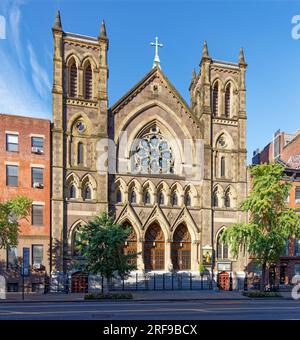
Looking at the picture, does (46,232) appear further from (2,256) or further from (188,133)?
(188,133)

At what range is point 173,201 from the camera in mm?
40188

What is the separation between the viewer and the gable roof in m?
39.6

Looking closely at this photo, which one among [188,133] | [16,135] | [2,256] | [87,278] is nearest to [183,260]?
[87,278]

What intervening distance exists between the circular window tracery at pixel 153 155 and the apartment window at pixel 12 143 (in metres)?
11.6

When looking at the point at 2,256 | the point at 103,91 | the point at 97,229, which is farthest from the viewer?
the point at 103,91

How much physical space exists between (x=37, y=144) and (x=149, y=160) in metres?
11.4

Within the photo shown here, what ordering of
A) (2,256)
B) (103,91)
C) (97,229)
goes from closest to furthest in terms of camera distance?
1. (97,229)
2. (2,256)
3. (103,91)

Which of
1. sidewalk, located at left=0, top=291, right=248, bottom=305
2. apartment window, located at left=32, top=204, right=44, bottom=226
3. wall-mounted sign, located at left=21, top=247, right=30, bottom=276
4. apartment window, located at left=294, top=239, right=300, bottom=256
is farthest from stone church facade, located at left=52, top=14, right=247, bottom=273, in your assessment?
apartment window, located at left=294, top=239, right=300, bottom=256

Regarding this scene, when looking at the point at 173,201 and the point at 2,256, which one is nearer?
the point at 2,256

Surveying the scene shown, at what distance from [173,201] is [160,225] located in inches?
117

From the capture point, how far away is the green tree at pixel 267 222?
31984 millimetres

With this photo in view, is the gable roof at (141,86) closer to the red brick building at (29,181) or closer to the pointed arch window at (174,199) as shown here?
the red brick building at (29,181)

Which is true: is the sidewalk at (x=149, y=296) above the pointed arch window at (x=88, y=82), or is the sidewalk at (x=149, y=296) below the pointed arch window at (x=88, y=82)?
below

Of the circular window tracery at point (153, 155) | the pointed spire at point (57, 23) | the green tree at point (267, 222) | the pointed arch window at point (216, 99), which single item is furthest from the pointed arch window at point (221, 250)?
the pointed spire at point (57, 23)
